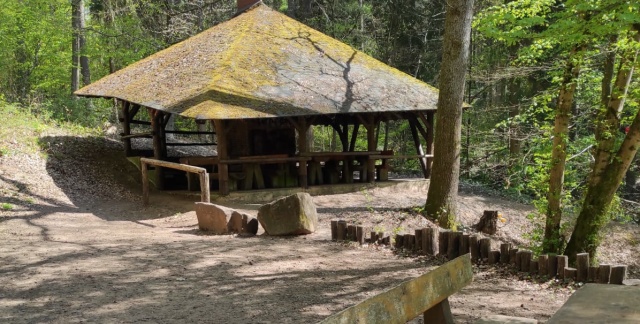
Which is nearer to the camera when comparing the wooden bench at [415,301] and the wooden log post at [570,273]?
the wooden bench at [415,301]

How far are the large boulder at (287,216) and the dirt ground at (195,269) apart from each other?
8.7 inches

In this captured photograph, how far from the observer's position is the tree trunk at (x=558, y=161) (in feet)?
30.8

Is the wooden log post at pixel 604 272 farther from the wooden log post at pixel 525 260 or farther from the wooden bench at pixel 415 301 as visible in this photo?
the wooden bench at pixel 415 301

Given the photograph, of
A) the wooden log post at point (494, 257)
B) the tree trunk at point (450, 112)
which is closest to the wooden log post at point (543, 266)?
the wooden log post at point (494, 257)

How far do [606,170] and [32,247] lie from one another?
838 centimetres

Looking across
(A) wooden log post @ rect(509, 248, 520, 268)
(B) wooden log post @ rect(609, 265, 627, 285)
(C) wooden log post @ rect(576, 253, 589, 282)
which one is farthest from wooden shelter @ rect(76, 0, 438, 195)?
(B) wooden log post @ rect(609, 265, 627, 285)

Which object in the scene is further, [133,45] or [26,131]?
[133,45]

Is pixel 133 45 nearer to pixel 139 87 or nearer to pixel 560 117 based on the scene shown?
pixel 139 87

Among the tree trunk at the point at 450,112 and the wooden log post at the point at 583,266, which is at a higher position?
the tree trunk at the point at 450,112

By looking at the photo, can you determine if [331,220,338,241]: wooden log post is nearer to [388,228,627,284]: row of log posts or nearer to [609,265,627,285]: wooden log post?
[388,228,627,284]: row of log posts

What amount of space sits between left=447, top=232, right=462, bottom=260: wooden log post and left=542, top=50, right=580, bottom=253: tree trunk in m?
2.60

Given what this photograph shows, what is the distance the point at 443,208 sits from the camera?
36.5 ft

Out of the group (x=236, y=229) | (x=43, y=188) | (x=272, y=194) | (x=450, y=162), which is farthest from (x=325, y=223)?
(x=43, y=188)

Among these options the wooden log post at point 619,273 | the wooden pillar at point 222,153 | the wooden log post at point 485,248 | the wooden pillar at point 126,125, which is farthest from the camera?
the wooden pillar at point 126,125
